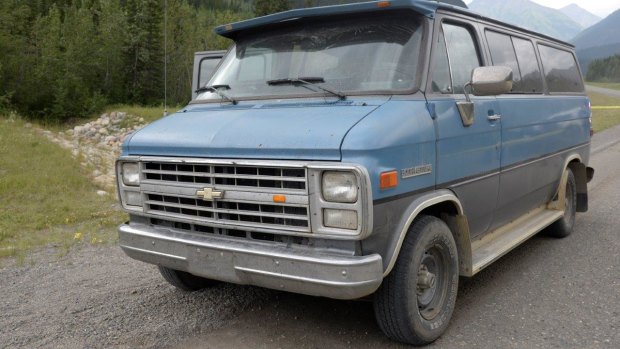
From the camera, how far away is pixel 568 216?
251 inches

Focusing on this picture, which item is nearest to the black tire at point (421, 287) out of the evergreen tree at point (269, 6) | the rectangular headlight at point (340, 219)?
the rectangular headlight at point (340, 219)

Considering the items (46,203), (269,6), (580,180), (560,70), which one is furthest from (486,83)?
(269,6)

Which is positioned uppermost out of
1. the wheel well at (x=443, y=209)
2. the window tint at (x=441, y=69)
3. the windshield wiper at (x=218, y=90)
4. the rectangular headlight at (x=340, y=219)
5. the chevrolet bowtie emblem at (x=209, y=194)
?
the window tint at (x=441, y=69)

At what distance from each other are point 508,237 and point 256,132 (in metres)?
2.77

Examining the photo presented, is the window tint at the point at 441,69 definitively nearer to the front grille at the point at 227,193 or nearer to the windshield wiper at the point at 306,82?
the windshield wiper at the point at 306,82

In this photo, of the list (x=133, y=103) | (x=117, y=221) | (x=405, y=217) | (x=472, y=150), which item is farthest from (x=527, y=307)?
(x=133, y=103)

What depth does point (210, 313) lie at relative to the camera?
412 cm

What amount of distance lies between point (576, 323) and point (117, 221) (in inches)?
229

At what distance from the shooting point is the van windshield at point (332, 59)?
372 cm

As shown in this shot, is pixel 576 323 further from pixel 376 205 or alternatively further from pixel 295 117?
pixel 295 117

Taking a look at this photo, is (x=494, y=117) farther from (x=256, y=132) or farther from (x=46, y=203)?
(x=46, y=203)

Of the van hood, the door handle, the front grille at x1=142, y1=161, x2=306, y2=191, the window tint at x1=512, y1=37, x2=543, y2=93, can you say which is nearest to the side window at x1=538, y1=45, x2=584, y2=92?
the window tint at x1=512, y1=37, x2=543, y2=93

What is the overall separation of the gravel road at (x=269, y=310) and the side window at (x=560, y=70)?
6.42 ft

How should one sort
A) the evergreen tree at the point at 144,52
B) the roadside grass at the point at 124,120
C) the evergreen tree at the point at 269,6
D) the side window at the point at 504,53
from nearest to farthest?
the side window at the point at 504,53
the roadside grass at the point at 124,120
the evergreen tree at the point at 144,52
the evergreen tree at the point at 269,6
